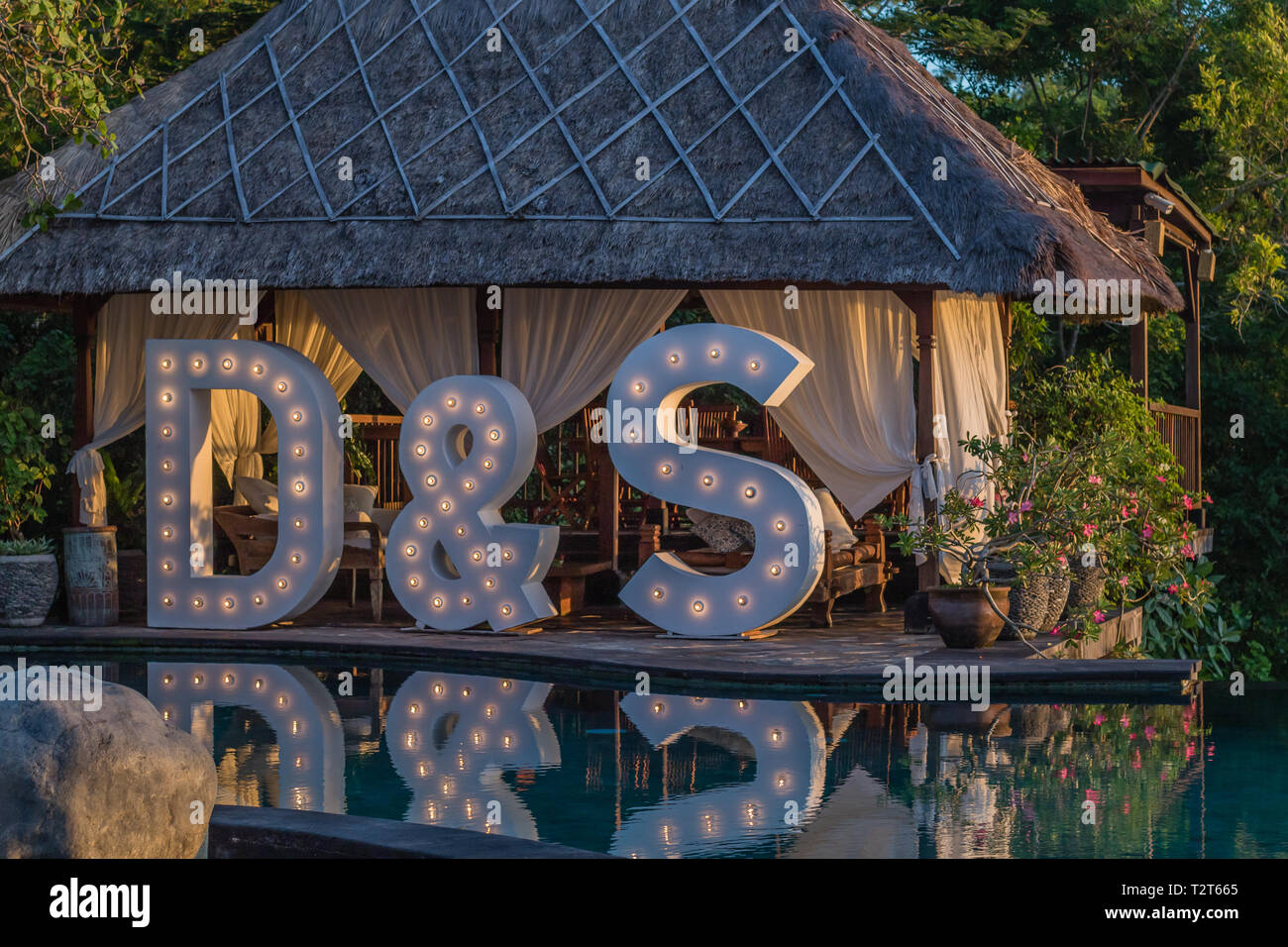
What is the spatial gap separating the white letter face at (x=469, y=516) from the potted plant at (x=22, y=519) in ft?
8.27

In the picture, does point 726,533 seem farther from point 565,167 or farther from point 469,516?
point 565,167

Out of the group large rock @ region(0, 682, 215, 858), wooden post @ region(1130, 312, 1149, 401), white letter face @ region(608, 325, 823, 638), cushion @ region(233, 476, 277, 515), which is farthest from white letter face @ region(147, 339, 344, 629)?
large rock @ region(0, 682, 215, 858)

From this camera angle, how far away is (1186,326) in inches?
621

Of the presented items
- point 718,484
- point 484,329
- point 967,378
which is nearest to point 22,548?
point 484,329

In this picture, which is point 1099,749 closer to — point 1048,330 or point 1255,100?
point 1048,330

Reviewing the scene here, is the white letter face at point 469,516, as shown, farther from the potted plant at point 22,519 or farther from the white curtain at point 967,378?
the white curtain at point 967,378

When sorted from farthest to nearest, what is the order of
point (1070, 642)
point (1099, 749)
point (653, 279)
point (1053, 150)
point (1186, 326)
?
point (1053, 150), point (1186, 326), point (653, 279), point (1070, 642), point (1099, 749)

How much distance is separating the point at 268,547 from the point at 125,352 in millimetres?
1901

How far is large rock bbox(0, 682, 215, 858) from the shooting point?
4562 mm

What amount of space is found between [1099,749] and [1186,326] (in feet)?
29.4

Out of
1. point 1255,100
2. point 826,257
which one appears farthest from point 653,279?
point 1255,100

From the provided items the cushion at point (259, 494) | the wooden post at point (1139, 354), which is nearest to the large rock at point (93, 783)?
the cushion at point (259, 494)

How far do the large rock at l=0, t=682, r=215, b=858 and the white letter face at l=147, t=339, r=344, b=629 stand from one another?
21.6 ft

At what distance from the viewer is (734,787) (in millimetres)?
6879
